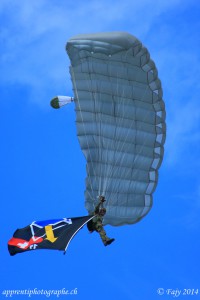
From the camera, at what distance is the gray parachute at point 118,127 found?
3441cm

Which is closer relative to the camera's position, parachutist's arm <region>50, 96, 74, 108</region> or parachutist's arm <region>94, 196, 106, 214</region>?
parachutist's arm <region>94, 196, 106, 214</region>

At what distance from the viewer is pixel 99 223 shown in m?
34.1

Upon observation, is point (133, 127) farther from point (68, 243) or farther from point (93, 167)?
point (68, 243)

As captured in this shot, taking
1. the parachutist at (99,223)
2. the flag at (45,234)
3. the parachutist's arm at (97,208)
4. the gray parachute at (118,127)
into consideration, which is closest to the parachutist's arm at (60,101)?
the gray parachute at (118,127)

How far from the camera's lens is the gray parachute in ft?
113

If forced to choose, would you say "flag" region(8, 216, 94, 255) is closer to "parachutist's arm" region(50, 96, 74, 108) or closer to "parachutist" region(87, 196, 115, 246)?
"parachutist" region(87, 196, 115, 246)

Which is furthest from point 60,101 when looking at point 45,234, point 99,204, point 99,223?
point 45,234

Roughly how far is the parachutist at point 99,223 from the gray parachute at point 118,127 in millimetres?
981

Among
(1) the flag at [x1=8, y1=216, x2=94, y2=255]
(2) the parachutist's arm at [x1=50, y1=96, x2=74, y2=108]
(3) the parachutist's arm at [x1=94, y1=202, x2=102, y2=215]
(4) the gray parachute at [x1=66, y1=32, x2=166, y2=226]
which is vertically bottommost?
(1) the flag at [x1=8, y1=216, x2=94, y2=255]

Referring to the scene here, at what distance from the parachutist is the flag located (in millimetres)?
205

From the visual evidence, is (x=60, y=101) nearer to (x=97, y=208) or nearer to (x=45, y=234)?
(x=97, y=208)

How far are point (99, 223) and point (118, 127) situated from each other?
341 centimetres

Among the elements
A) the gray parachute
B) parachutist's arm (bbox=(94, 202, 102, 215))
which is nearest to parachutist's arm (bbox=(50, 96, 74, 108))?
the gray parachute

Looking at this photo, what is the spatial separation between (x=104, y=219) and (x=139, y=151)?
2.48 meters
